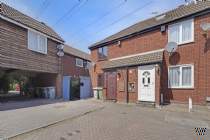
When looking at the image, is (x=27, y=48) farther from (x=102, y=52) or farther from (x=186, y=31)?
(x=186, y=31)

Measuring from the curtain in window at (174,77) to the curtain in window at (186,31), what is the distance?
2112mm

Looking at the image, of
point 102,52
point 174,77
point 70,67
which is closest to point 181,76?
point 174,77

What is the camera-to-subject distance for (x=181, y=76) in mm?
12898

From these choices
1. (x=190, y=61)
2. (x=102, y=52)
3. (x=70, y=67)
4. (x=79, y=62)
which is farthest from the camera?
(x=79, y=62)

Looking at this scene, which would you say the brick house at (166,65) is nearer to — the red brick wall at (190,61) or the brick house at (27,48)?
the red brick wall at (190,61)

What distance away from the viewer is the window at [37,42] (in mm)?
16766

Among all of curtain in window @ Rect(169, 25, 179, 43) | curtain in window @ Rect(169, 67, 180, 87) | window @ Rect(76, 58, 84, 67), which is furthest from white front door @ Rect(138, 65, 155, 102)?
window @ Rect(76, 58, 84, 67)

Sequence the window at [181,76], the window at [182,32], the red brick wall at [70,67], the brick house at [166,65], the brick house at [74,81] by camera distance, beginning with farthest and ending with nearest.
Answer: the red brick wall at [70,67] < the brick house at [74,81] < the window at [182,32] < the window at [181,76] < the brick house at [166,65]

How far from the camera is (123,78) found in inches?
619

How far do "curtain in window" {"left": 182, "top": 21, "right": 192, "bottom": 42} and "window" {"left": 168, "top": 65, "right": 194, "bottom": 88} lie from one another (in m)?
1.91

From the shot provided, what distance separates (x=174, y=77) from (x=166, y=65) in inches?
42.3

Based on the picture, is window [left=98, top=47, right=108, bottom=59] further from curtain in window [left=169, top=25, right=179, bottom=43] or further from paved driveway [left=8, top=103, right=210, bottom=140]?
paved driveway [left=8, top=103, right=210, bottom=140]

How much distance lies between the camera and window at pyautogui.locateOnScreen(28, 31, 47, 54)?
16.8 meters

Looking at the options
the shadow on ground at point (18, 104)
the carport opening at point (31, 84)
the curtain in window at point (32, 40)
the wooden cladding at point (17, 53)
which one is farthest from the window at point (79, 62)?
the shadow on ground at point (18, 104)
